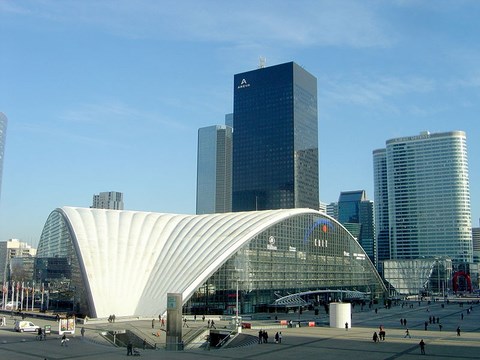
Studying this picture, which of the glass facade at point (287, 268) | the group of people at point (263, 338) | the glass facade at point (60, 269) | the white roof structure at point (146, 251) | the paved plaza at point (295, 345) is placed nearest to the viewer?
the paved plaza at point (295, 345)

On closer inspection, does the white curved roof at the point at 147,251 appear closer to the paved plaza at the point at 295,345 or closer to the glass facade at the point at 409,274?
the paved plaza at the point at 295,345

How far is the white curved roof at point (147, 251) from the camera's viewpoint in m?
66.8

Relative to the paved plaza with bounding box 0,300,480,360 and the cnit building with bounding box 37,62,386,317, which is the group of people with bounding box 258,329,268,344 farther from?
the cnit building with bounding box 37,62,386,317

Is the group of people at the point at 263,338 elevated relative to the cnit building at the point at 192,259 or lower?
lower

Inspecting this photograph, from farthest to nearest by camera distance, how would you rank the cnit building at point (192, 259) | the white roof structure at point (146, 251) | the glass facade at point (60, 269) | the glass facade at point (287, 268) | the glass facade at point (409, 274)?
1. the glass facade at point (409, 274)
2. the glass facade at point (287, 268)
3. the glass facade at point (60, 269)
4. the cnit building at point (192, 259)
5. the white roof structure at point (146, 251)

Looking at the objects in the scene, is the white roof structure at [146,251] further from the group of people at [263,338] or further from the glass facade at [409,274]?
the glass facade at [409,274]

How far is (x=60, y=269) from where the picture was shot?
246ft

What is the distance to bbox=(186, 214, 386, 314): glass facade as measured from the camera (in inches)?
2778

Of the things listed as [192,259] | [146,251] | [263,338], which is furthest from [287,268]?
[263,338]

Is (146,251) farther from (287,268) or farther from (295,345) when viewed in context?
(295,345)

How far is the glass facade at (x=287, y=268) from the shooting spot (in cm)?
7056

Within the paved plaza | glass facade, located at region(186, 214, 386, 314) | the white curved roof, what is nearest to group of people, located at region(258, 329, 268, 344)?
the paved plaza

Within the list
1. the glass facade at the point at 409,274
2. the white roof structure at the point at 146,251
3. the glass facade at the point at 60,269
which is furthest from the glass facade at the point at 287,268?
the glass facade at the point at 409,274

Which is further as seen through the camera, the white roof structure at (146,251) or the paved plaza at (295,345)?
the white roof structure at (146,251)
